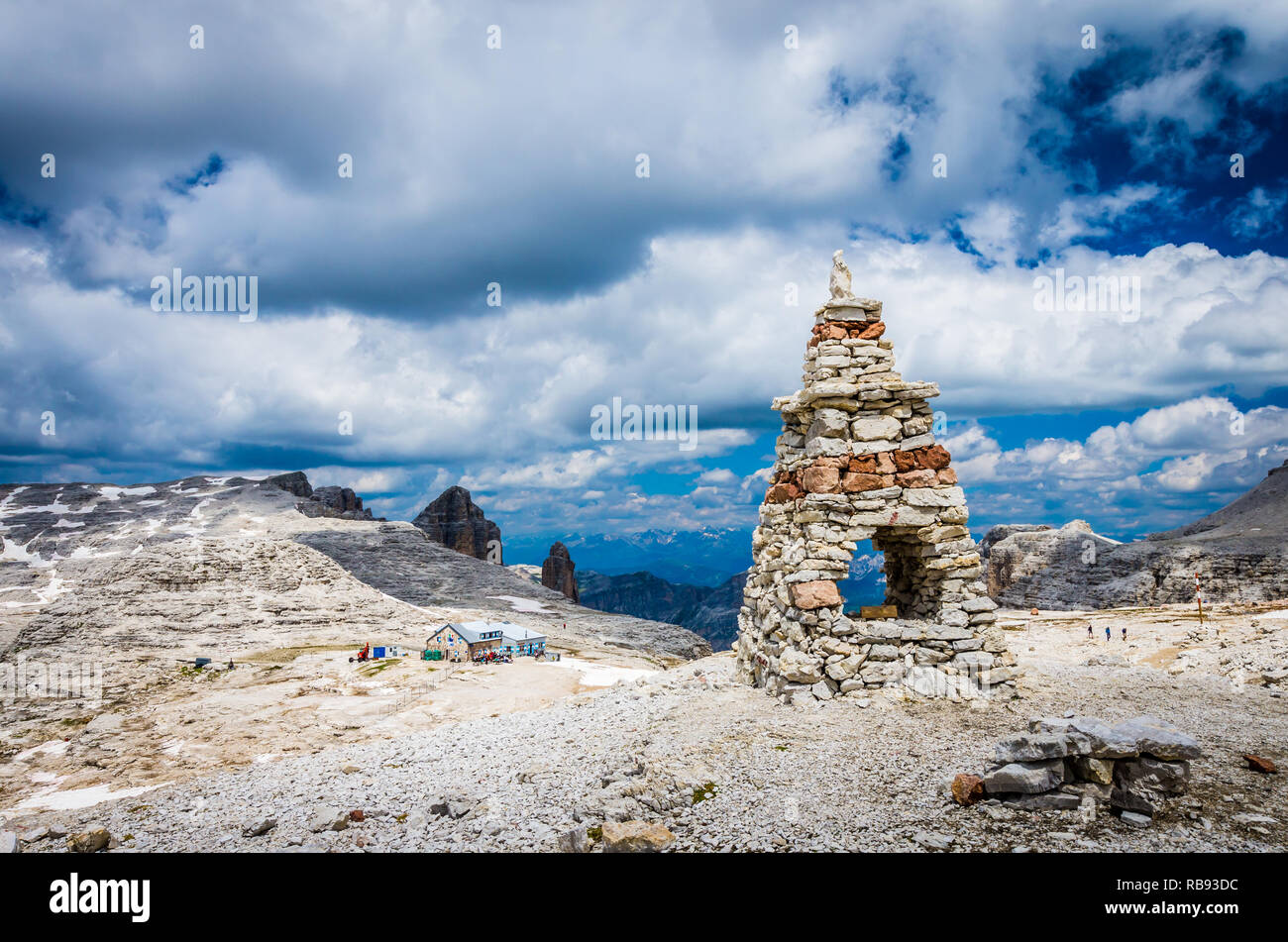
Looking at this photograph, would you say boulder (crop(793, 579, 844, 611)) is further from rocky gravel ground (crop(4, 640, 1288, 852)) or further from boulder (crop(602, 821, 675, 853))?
boulder (crop(602, 821, 675, 853))

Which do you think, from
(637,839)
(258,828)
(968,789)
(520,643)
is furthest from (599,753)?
(520,643)

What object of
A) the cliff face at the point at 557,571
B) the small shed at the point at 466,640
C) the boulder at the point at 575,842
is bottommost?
the cliff face at the point at 557,571

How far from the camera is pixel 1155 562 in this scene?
73250 millimetres

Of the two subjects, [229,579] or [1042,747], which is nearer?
[1042,747]

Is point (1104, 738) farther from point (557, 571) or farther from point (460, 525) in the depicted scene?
point (460, 525)

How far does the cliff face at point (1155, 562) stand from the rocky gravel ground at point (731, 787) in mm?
69709

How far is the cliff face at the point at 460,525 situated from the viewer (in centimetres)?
15512

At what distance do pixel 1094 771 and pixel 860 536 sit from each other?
6.78 m

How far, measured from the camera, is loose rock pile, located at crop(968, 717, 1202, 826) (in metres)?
7.12

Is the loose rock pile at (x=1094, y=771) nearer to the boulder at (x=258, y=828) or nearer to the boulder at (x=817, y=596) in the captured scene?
the boulder at (x=817, y=596)

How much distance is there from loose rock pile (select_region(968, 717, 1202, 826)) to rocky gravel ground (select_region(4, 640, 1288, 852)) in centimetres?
19

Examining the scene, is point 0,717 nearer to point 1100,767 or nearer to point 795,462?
point 795,462

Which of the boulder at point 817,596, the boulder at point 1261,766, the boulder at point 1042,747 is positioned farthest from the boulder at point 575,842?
the boulder at point 1261,766
